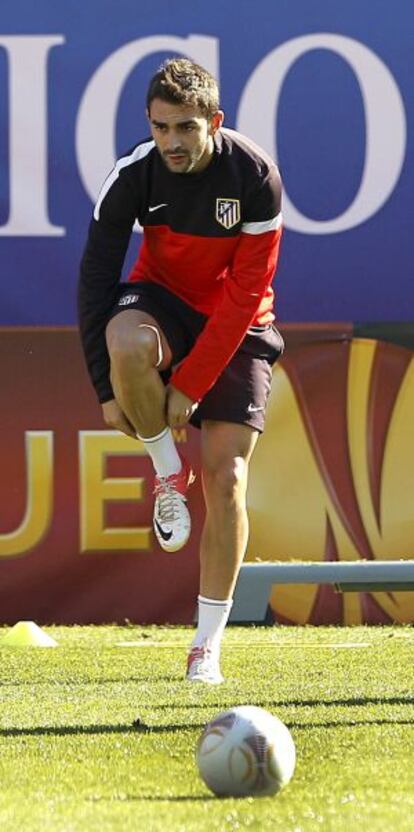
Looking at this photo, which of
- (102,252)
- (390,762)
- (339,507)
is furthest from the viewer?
(339,507)

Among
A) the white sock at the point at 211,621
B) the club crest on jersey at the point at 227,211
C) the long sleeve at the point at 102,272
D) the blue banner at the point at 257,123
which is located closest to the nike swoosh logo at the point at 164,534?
the white sock at the point at 211,621

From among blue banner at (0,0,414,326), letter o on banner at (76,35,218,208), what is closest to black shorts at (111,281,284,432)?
blue banner at (0,0,414,326)

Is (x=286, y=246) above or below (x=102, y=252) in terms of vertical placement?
below

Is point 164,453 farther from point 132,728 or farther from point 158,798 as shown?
point 158,798

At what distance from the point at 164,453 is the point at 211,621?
20.9 inches

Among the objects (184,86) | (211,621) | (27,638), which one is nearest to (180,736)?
(211,621)

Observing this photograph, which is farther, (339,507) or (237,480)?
(339,507)

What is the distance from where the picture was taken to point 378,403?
7457 mm

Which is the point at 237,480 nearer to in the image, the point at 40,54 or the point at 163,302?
the point at 163,302

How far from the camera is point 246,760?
303 centimetres

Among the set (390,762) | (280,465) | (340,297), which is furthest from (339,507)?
(390,762)

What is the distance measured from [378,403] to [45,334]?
1510 millimetres

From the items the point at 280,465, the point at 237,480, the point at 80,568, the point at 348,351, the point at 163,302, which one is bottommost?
the point at 80,568

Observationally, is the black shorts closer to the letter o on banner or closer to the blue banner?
the blue banner
